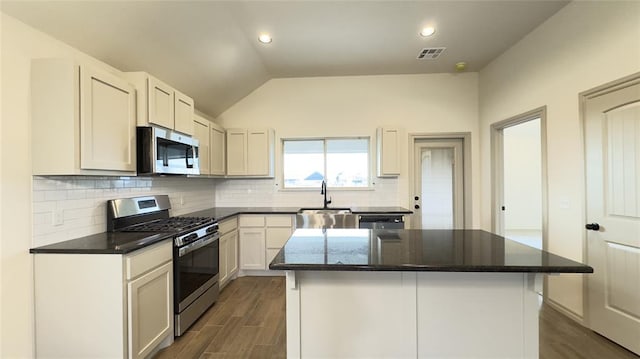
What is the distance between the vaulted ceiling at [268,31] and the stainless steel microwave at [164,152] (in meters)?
0.72

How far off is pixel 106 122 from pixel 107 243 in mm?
840

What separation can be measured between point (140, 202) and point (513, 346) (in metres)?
3.11

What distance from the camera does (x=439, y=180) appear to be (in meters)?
4.51

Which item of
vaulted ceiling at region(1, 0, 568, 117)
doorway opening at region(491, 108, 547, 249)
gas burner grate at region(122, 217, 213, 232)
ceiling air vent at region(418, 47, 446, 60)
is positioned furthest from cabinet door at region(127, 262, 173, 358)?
doorway opening at region(491, 108, 547, 249)

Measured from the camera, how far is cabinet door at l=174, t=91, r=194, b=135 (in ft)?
8.95

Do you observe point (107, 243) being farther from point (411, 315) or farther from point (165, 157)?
point (411, 315)

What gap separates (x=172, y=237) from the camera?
2.25 metres

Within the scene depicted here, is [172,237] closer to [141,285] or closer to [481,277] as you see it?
[141,285]

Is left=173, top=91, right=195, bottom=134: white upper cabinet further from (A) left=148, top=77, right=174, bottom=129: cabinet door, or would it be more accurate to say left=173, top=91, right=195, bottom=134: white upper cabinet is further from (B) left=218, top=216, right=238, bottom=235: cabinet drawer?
(B) left=218, top=216, right=238, bottom=235: cabinet drawer

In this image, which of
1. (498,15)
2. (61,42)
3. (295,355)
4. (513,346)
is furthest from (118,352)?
(498,15)

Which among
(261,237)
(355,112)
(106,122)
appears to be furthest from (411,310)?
(355,112)

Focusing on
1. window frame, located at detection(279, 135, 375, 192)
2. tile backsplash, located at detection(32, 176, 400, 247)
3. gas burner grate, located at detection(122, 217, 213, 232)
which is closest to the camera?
tile backsplash, located at detection(32, 176, 400, 247)

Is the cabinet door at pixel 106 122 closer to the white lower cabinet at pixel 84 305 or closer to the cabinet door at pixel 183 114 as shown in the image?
the cabinet door at pixel 183 114

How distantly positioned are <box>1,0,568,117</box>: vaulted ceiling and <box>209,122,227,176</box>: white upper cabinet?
0.42m
